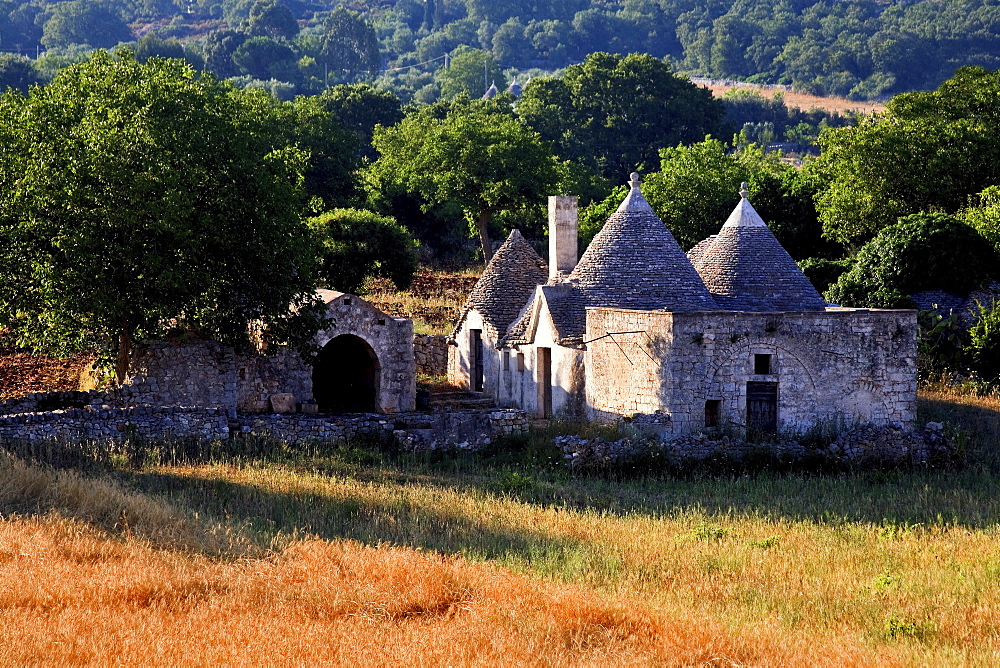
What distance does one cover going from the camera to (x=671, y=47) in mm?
172750

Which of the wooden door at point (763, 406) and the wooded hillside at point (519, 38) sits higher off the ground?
the wooded hillside at point (519, 38)

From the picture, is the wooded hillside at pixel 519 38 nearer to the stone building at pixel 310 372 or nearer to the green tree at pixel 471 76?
the green tree at pixel 471 76

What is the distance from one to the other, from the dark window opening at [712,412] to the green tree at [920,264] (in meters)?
12.6

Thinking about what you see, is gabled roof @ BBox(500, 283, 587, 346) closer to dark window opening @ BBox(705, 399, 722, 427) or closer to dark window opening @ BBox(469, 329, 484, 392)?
dark window opening @ BBox(705, 399, 722, 427)

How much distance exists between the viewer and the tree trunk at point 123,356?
22.3 metres

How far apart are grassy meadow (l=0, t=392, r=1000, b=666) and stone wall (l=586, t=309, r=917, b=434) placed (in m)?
1.80

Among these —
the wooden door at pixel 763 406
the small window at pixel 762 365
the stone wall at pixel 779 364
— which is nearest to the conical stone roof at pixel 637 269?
the stone wall at pixel 779 364

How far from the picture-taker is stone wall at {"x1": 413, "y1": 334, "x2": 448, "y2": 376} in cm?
3366

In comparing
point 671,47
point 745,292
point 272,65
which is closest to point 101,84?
point 745,292

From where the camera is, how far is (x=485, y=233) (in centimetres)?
4969

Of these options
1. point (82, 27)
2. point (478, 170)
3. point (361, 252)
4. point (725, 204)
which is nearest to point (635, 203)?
point (361, 252)

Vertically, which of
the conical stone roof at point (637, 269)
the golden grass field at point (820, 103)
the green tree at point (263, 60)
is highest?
the green tree at point (263, 60)

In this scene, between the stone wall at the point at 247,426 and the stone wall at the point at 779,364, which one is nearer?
the stone wall at the point at 247,426

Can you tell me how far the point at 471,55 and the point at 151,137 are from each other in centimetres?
12042
